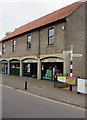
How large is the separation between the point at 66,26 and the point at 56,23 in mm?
1433

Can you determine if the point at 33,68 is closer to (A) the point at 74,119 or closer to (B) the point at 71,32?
(B) the point at 71,32

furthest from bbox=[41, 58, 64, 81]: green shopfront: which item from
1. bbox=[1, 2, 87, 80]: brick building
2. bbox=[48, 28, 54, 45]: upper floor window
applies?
bbox=[48, 28, 54, 45]: upper floor window

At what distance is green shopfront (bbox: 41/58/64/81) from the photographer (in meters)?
13.9

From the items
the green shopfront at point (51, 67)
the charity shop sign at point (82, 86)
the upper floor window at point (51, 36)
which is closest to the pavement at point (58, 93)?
the charity shop sign at point (82, 86)

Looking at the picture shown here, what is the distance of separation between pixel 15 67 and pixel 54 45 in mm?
9944

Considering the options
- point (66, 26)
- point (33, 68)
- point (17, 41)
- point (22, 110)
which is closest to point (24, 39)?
point (17, 41)

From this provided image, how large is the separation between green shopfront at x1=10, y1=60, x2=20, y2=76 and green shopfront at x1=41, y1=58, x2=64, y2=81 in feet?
20.0

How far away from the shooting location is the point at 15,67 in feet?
70.4

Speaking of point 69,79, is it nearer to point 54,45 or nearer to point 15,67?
point 54,45

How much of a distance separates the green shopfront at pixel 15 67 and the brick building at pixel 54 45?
109 centimetres

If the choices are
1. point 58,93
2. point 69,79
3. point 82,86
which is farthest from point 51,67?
point 82,86

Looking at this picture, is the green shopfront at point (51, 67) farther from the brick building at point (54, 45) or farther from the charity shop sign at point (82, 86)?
the charity shop sign at point (82, 86)

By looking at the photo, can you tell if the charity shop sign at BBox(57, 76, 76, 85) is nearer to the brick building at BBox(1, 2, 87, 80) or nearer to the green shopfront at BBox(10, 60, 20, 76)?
the brick building at BBox(1, 2, 87, 80)

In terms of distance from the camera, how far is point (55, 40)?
14.0 m
